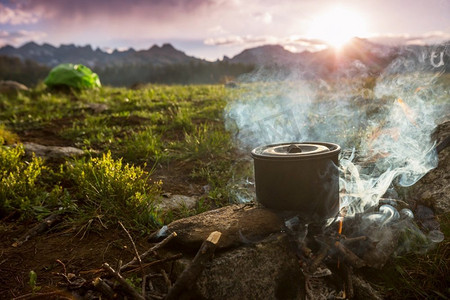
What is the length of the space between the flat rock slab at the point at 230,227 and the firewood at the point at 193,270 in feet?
0.52

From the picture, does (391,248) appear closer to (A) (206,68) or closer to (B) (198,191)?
(B) (198,191)

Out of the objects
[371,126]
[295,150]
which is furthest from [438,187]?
[371,126]

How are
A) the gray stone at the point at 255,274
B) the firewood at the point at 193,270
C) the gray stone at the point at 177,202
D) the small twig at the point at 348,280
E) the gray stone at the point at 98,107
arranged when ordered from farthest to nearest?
the gray stone at the point at 98,107, the gray stone at the point at 177,202, the small twig at the point at 348,280, the gray stone at the point at 255,274, the firewood at the point at 193,270

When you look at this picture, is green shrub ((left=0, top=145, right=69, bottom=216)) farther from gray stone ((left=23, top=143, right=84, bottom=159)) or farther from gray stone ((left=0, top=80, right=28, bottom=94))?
gray stone ((left=0, top=80, right=28, bottom=94))

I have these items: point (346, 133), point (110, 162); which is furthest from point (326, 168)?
point (346, 133)

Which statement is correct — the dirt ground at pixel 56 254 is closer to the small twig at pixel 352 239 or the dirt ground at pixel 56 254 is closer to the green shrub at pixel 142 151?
the small twig at pixel 352 239

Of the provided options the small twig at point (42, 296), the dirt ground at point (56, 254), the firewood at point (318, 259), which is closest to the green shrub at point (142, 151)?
the dirt ground at point (56, 254)

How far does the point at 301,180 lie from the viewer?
273 centimetres

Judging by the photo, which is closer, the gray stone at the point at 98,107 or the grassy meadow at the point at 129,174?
the grassy meadow at the point at 129,174

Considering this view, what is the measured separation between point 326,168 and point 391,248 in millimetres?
787

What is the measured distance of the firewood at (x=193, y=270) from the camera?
2.11m

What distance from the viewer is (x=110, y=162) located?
3717 mm

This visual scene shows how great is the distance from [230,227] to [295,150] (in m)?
0.84

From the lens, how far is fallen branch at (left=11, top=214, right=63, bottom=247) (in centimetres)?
304
